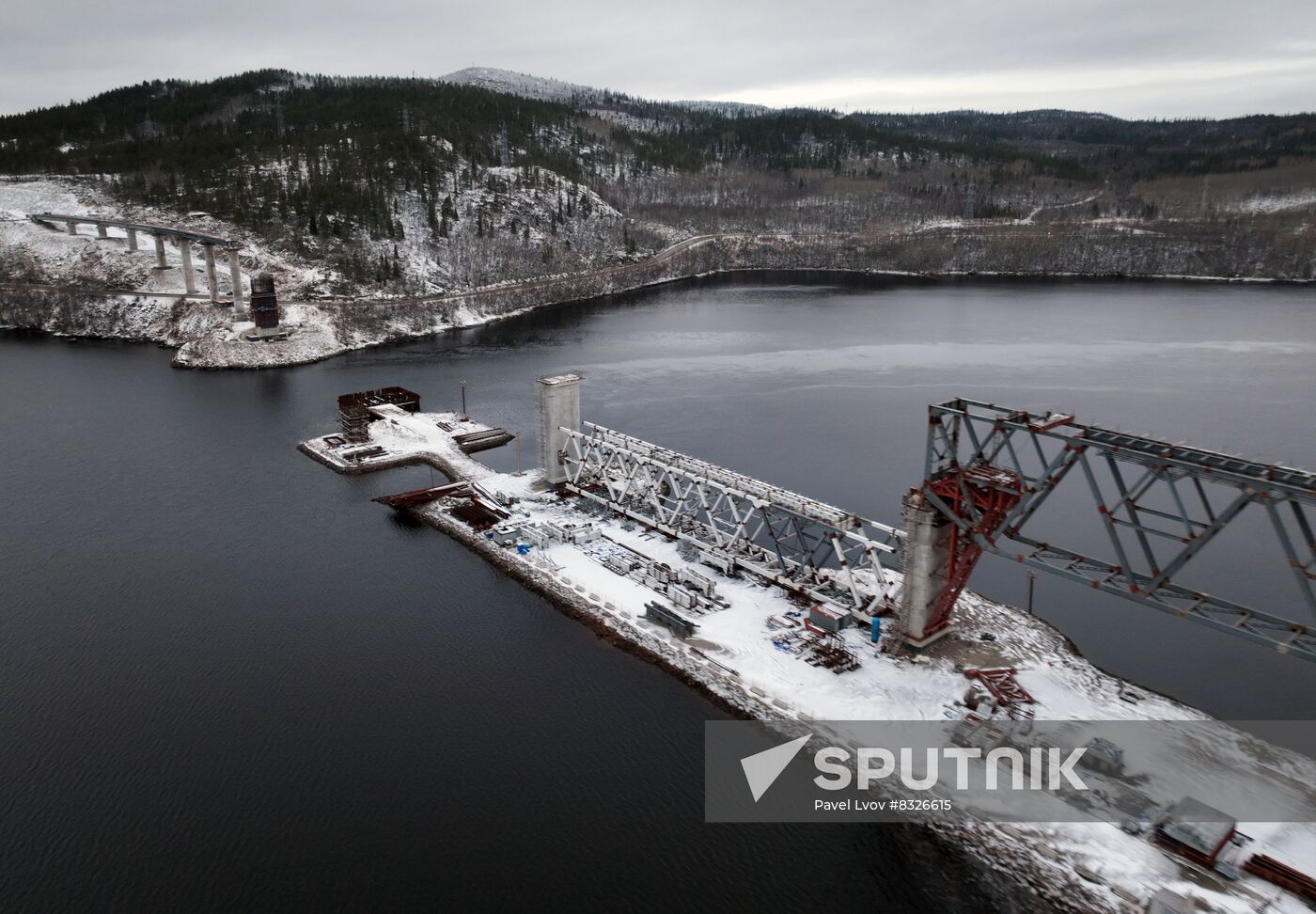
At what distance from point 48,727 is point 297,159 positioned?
14809 cm

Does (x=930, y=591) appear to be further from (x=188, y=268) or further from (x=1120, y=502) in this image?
(x=188, y=268)

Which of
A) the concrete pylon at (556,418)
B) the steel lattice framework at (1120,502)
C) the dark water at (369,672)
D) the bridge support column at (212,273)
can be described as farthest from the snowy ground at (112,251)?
the steel lattice framework at (1120,502)

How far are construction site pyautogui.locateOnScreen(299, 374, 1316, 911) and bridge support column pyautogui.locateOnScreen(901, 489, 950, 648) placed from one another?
88mm

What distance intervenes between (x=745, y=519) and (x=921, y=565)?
1011 centimetres

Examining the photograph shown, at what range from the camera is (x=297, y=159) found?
504ft

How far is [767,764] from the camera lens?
28359 millimetres

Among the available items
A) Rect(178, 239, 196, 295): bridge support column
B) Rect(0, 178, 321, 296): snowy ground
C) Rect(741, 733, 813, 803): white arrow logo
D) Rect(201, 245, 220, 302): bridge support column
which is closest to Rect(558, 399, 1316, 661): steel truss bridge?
Rect(741, 733, 813, 803): white arrow logo

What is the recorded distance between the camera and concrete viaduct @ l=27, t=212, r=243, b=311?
346 ft

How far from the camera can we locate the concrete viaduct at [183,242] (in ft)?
346

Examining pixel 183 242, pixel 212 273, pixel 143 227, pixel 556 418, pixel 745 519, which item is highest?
pixel 143 227

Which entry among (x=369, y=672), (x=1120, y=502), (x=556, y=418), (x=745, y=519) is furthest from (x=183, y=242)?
(x=1120, y=502)

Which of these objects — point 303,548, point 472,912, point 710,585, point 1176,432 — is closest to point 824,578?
point 710,585

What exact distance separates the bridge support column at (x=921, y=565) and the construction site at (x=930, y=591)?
0.29ft

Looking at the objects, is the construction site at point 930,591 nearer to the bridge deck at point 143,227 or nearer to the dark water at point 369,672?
the dark water at point 369,672
